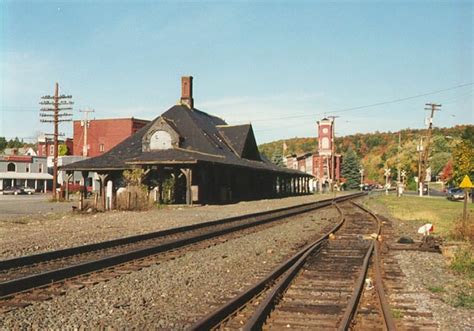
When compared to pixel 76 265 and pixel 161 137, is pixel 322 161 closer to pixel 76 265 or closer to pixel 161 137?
pixel 161 137

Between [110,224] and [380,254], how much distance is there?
1149 cm

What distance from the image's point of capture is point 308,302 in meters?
7.61

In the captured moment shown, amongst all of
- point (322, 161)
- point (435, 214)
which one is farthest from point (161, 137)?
point (322, 161)

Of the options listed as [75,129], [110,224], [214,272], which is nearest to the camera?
[214,272]

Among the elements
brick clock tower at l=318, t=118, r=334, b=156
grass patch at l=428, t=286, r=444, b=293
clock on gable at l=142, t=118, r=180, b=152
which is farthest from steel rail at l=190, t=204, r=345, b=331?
brick clock tower at l=318, t=118, r=334, b=156

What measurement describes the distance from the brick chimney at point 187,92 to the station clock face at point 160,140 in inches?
485

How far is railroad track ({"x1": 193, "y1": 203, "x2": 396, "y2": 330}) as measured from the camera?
6.32 meters

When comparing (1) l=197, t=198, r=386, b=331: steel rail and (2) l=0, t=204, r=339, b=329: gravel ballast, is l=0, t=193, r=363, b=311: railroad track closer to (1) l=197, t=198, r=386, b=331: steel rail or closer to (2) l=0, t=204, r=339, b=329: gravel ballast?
(2) l=0, t=204, r=339, b=329: gravel ballast

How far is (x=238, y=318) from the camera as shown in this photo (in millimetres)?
6613

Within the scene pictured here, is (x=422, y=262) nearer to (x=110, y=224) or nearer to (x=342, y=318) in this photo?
(x=342, y=318)

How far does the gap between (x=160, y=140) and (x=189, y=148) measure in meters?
2.52

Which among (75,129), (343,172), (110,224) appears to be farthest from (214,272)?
(343,172)

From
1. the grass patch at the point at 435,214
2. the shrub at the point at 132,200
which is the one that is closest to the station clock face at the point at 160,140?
the shrub at the point at 132,200

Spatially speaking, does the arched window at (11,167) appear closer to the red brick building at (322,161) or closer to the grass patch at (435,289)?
the red brick building at (322,161)
